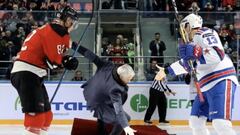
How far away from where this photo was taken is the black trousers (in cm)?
1067

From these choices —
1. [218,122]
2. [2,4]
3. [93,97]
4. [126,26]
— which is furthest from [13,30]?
[218,122]

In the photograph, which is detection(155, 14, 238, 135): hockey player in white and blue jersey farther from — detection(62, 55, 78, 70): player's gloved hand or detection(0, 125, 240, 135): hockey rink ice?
detection(0, 125, 240, 135): hockey rink ice

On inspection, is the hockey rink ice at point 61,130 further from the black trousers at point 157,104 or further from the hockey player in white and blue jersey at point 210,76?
the hockey player in white and blue jersey at point 210,76

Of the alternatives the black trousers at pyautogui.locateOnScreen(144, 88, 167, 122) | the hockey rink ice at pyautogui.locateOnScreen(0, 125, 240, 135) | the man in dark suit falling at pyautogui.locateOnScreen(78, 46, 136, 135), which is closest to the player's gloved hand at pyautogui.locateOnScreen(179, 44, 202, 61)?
the man in dark suit falling at pyautogui.locateOnScreen(78, 46, 136, 135)

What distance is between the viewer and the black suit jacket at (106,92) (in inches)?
225

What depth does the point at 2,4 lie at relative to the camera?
48.8ft

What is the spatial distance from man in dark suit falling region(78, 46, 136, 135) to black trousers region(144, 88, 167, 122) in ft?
14.0

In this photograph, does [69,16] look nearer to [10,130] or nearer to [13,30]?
[10,130]

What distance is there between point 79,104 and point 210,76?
17.4 ft

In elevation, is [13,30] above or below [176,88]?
above

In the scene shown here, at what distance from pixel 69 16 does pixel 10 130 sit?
4.79 m

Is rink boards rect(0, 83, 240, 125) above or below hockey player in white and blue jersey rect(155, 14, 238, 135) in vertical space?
below

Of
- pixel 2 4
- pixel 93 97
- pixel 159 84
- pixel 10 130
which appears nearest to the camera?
pixel 93 97

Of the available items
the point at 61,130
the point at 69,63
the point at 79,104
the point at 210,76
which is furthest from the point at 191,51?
the point at 79,104
